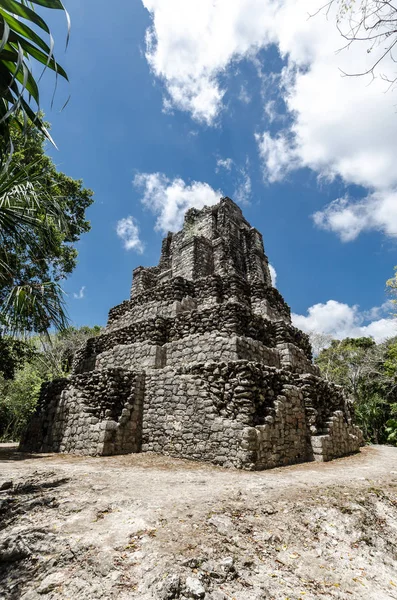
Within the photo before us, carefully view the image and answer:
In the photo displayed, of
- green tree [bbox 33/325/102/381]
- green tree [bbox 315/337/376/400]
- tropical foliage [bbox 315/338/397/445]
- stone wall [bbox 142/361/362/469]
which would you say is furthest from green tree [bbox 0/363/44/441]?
green tree [bbox 315/337/376/400]

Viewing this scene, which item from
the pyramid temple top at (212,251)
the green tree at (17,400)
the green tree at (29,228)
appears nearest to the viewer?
the green tree at (29,228)

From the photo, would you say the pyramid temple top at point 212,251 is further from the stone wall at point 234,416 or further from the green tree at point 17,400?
the green tree at point 17,400

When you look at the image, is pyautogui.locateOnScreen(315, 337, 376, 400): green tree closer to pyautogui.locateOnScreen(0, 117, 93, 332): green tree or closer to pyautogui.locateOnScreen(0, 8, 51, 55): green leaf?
pyautogui.locateOnScreen(0, 117, 93, 332): green tree

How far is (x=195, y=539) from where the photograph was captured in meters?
3.20

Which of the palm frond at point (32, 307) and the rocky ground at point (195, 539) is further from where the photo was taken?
the palm frond at point (32, 307)

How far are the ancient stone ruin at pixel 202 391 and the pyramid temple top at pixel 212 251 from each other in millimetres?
2786

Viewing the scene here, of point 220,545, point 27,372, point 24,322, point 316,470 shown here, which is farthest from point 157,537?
point 27,372

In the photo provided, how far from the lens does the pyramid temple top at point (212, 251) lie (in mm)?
16297

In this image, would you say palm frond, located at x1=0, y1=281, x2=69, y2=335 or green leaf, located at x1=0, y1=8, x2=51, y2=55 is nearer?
green leaf, located at x1=0, y1=8, x2=51, y2=55

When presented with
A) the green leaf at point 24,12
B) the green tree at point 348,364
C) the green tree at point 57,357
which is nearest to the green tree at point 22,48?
the green leaf at point 24,12

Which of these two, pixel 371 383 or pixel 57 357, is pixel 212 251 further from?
pixel 371 383

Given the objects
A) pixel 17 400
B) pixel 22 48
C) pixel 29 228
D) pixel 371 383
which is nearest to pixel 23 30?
pixel 22 48

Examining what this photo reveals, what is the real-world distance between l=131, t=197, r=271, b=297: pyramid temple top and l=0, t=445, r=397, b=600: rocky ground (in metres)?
11.1

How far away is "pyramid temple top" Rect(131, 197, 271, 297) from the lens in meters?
16.3
